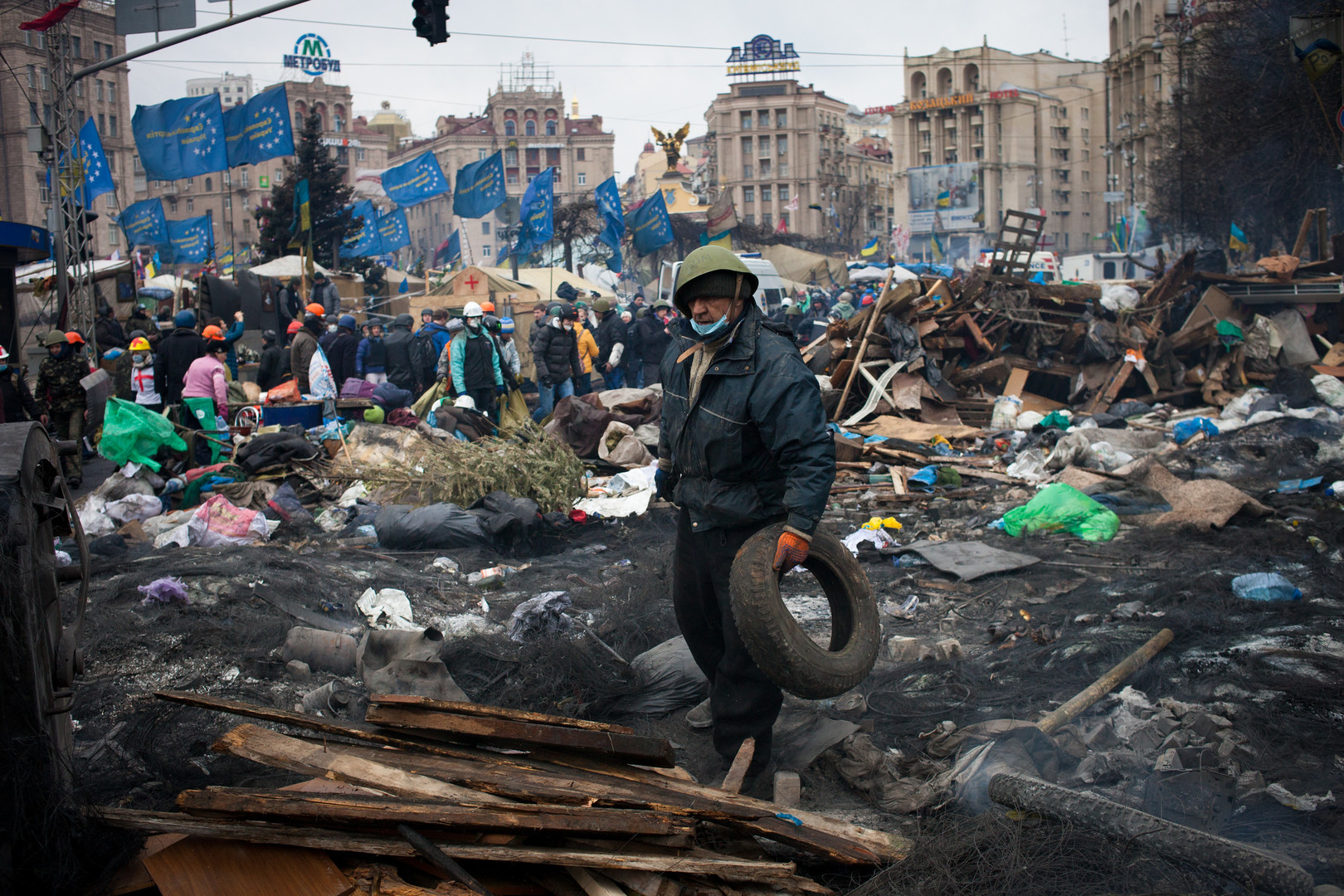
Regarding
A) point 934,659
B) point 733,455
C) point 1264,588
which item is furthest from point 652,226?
point 733,455

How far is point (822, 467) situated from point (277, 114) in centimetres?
1858

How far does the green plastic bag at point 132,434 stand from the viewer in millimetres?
8938

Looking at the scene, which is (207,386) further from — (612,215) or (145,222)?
(145,222)

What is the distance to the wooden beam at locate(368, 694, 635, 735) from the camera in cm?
335

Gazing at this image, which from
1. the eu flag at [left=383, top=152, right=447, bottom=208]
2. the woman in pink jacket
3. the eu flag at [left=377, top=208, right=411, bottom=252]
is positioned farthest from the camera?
the eu flag at [left=377, top=208, right=411, bottom=252]

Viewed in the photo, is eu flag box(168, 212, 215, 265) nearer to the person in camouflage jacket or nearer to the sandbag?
the person in camouflage jacket

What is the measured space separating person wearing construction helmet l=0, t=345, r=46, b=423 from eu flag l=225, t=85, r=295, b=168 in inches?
374

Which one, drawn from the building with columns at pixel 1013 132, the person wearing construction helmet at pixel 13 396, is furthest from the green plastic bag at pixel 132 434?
the building with columns at pixel 1013 132

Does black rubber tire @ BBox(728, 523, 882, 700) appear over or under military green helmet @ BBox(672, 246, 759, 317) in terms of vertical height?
under

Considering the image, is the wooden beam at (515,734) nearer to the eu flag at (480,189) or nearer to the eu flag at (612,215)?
the eu flag at (480,189)

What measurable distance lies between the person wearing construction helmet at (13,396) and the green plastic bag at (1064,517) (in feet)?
32.3

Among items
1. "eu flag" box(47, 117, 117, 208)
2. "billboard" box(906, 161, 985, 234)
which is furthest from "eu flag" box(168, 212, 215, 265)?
"billboard" box(906, 161, 985, 234)

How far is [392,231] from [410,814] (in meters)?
26.4

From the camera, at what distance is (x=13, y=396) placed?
33.4ft
